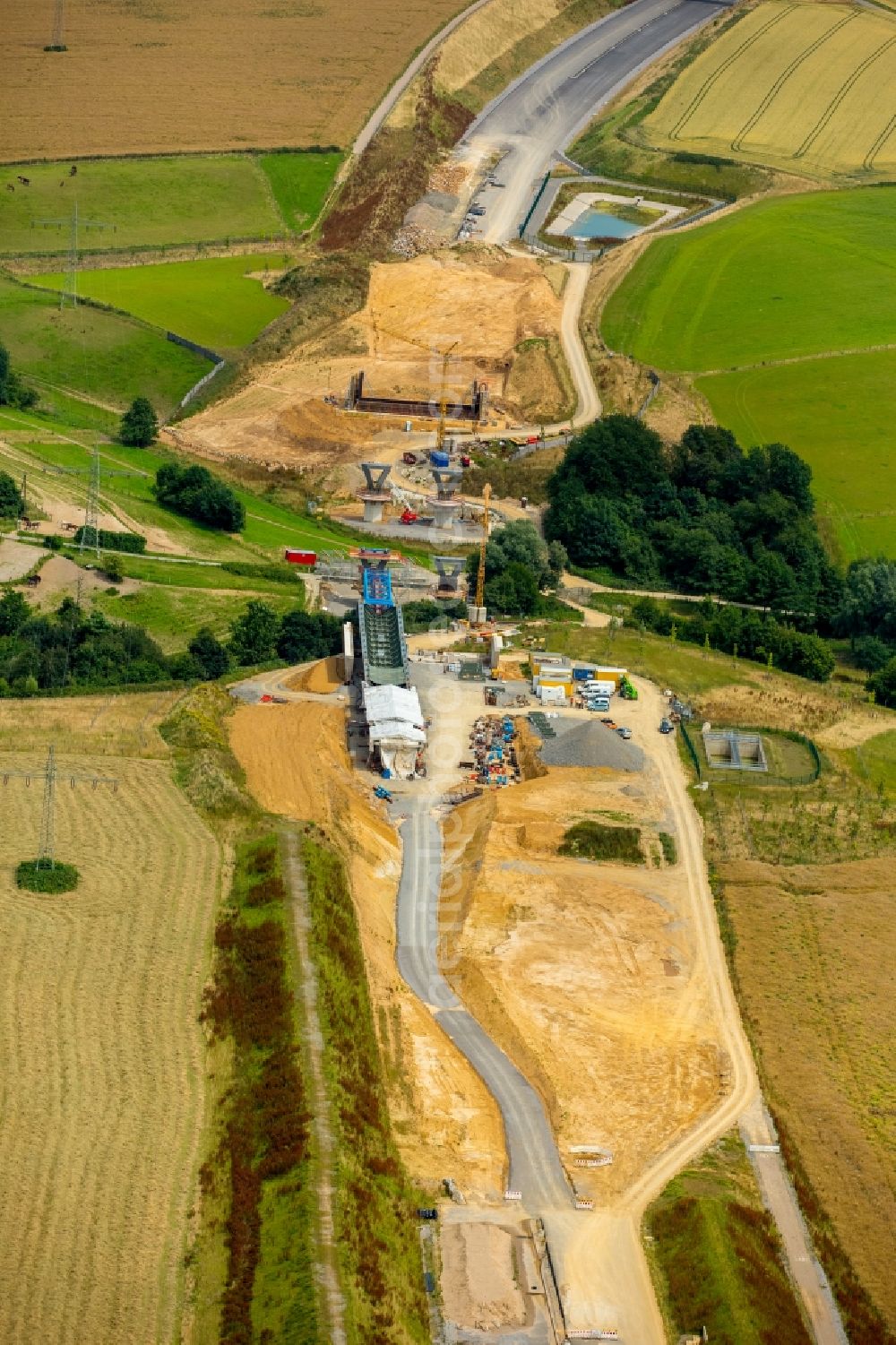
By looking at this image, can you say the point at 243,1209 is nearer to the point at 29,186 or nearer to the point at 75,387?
the point at 75,387

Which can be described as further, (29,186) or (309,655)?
(29,186)

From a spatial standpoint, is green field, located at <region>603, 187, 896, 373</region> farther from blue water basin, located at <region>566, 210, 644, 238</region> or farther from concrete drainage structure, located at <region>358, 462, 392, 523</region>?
concrete drainage structure, located at <region>358, 462, 392, 523</region>

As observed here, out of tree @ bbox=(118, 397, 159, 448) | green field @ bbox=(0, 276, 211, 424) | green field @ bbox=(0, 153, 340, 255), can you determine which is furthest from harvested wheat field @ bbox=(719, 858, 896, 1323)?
green field @ bbox=(0, 153, 340, 255)

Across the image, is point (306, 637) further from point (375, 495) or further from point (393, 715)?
point (375, 495)

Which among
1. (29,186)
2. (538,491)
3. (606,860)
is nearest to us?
(606,860)

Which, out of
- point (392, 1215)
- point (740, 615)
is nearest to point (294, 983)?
point (392, 1215)

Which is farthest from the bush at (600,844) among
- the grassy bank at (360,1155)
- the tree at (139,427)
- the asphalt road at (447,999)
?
the tree at (139,427)

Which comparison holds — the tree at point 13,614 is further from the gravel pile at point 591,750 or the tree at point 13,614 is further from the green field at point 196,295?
the green field at point 196,295
